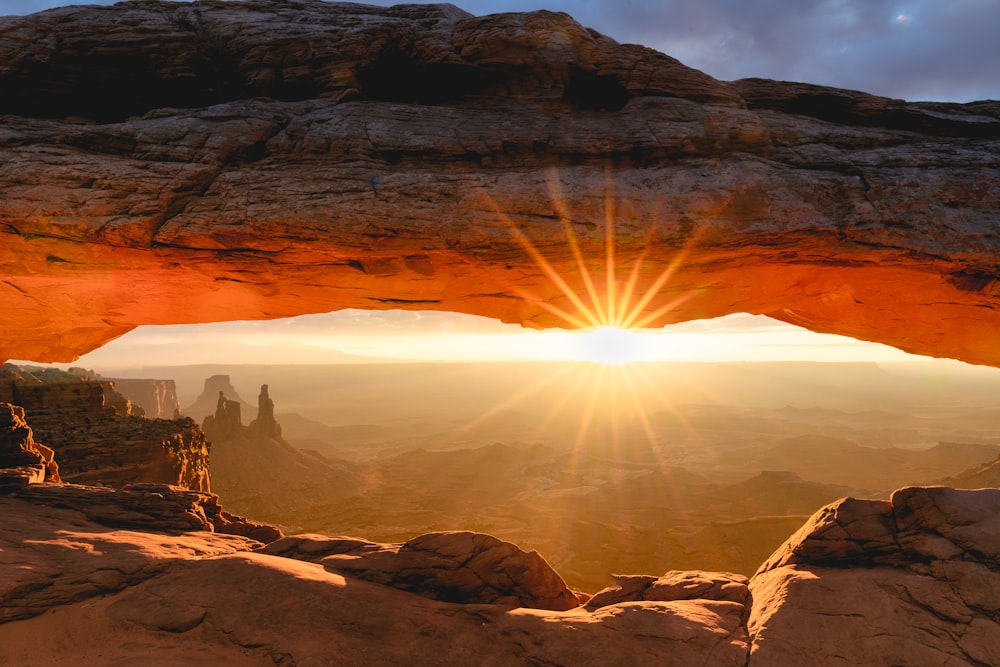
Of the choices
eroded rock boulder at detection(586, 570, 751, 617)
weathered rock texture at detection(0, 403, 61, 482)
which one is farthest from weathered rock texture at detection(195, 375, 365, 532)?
eroded rock boulder at detection(586, 570, 751, 617)

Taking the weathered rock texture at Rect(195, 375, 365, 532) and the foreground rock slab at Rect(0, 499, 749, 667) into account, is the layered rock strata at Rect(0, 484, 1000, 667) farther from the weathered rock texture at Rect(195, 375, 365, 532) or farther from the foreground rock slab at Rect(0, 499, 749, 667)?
the weathered rock texture at Rect(195, 375, 365, 532)

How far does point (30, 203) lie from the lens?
10070mm

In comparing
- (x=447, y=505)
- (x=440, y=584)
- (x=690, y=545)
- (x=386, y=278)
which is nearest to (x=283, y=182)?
(x=386, y=278)

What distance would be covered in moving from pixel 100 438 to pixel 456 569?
30.8 meters

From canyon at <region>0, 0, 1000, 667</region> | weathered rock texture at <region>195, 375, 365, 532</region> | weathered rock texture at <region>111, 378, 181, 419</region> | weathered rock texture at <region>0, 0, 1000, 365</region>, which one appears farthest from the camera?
weathered rock texture at <region>111, 378, 181, 419</region>

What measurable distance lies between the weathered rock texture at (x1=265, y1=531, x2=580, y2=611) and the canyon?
0.19 ft

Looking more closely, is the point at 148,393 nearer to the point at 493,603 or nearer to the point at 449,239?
the point at 449,239

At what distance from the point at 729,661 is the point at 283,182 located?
1245 cm

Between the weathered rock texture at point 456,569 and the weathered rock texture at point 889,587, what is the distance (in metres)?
3.72

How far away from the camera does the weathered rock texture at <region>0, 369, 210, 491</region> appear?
27.6 m

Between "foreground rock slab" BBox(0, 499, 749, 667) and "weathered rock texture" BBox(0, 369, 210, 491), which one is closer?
"foreground rock slab" BBox(0, 499, 749, 667)

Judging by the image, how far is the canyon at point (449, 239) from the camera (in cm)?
744

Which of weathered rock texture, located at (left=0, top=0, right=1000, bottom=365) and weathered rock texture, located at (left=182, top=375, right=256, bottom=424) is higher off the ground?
weathered rock texture, located at (left=0, top=0, right=1000, bottom=365)

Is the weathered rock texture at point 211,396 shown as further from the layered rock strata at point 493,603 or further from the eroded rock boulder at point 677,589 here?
the eroded rock boulder at point 677,589
